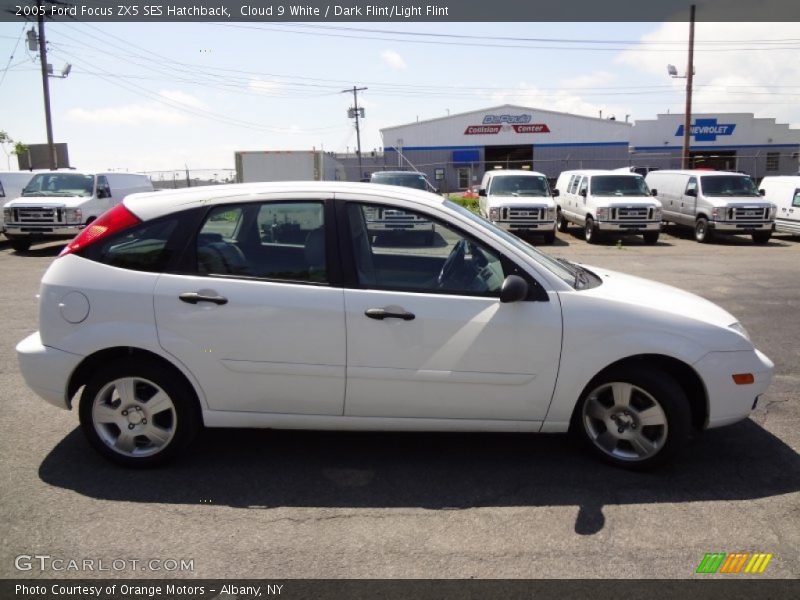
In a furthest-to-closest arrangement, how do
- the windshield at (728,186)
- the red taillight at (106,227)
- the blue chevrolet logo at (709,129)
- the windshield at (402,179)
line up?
the blue chevrolet logo at (709,129)
the windshield at (728,186)
the windshield at (402,179)
the red taillight at (106,227)

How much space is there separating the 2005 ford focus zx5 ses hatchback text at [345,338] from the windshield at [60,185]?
15.3 m

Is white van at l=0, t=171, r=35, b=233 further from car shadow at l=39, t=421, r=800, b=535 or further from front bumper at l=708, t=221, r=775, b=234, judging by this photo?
front bumper at l=708, t=221, r=775, b=234

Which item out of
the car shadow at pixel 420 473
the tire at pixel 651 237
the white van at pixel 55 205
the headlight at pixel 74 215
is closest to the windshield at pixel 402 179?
the tire at pixel 651 237

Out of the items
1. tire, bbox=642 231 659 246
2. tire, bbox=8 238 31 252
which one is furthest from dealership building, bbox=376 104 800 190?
tire, bbox=8 238 31 252

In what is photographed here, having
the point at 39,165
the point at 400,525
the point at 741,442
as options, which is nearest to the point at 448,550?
the point at 400,525

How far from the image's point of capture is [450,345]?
380 cm

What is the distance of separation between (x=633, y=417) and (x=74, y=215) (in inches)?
634

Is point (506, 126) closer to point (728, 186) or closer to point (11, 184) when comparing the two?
point (728, 186)

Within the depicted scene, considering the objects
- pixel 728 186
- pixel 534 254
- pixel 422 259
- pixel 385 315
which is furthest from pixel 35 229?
pixel 728 186

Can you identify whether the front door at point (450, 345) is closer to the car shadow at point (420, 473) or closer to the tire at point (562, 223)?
the car shadow at point (420, 473)

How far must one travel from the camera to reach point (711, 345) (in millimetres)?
3904

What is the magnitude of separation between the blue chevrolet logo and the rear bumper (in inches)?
2327

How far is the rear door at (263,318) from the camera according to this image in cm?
380

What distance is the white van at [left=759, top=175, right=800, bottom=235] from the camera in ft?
61.7
